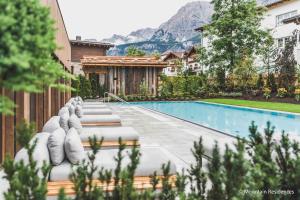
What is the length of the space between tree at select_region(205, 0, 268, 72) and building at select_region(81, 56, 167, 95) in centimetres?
571

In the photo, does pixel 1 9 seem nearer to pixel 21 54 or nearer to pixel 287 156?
pixel 21 54

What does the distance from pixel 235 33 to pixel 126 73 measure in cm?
1118

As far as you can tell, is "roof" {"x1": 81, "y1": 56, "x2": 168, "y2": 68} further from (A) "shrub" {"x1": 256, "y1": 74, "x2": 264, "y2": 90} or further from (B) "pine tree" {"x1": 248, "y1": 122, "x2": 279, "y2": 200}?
(B) "pine tree" {"x1": 248, "y1": 122, "x2": 279, "y2": 200}

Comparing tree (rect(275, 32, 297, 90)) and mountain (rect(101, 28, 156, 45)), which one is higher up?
mountain (rect(101, 28, 156, 45))

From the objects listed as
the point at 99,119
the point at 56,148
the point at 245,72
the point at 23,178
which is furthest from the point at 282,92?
the point at 23,178

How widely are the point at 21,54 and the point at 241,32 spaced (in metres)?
32.9

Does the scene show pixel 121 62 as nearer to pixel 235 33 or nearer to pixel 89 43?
pixel 89 43

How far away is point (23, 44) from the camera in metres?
1.48

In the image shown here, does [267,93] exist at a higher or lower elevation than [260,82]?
lower

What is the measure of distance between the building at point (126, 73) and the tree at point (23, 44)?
2892 centimetres

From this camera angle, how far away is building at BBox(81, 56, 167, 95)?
30859 mm

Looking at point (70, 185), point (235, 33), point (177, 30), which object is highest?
point (177, 30)

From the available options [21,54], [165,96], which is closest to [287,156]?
[21,54]

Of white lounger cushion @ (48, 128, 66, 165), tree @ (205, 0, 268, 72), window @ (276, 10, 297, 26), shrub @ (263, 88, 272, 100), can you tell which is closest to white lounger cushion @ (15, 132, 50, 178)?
white lounger cushion @ (48, 128, 66, 165)
